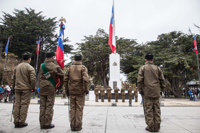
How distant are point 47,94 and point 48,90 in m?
0.10

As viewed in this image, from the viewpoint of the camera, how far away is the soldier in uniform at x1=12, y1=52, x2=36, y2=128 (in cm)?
391

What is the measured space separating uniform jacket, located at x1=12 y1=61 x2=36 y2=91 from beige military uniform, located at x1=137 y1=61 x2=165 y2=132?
295cm

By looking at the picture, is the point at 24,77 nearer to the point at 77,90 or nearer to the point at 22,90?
the point at 22,90

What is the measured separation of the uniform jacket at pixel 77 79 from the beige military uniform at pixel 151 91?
4.78ft

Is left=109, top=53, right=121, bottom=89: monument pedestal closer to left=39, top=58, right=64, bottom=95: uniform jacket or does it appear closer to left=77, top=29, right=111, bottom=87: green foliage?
left=77, top=29, right=111, bottom=87: green foliage

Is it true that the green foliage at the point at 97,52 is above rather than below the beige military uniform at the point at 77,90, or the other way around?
above

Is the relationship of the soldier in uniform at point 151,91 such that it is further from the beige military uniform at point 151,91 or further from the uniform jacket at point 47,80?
the uniform jacket at point 47,80

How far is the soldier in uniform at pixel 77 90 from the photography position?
3709 millimetres

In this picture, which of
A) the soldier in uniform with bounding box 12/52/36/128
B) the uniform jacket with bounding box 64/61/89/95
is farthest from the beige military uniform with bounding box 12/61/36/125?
the uniform jacket with bounding box 64/61/89/95

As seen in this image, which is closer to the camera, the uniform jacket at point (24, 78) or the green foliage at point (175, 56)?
the uniform jacket at point (24, 78)

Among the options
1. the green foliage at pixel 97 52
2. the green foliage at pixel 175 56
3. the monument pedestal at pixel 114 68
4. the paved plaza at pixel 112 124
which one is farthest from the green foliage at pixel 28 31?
the paved plaza at pixel 112 124

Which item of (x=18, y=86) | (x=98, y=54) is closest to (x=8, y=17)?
(x=98, y=54)

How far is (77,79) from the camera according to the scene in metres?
3.97

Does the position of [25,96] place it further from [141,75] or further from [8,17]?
[8,17]
